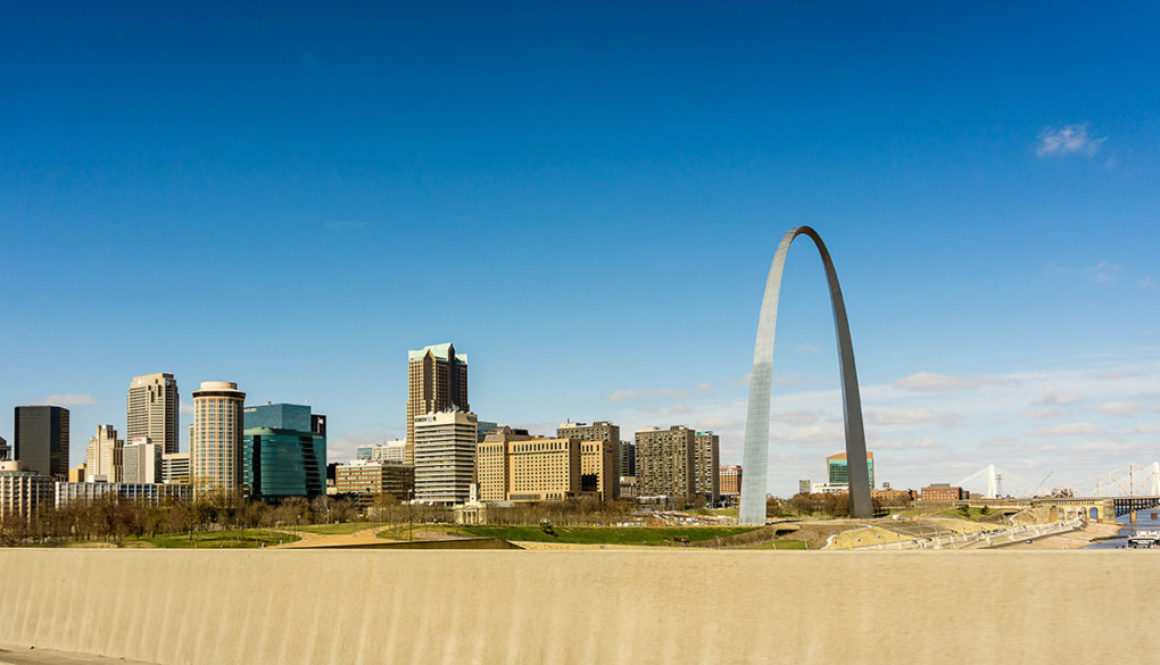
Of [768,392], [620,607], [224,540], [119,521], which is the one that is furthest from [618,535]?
[620,607]

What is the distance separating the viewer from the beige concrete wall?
39.2 ft

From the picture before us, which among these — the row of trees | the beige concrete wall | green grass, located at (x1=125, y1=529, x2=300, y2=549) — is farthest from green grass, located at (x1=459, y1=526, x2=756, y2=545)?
the beige concrete wall

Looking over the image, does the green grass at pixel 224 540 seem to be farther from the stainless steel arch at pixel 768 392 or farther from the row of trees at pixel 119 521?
the stainless steel arch at pixel 768 392

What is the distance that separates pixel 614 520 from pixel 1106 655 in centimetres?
15580

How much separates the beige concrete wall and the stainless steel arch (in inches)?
2349

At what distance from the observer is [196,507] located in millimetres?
154375

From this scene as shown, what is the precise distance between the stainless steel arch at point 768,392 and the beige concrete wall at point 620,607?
59.7 meters

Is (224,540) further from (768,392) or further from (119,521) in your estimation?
(768,392)

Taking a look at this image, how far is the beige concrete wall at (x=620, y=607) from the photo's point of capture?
39.2 feet

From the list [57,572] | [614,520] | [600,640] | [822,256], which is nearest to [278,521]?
[614,520]

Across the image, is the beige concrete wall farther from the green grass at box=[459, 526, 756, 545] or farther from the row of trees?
the row of trees

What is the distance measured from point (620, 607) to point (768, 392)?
63.7 meters

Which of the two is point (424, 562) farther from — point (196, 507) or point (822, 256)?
point (196, 507)

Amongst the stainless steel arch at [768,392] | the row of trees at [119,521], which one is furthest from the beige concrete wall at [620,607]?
the row of trees at [119,521]
